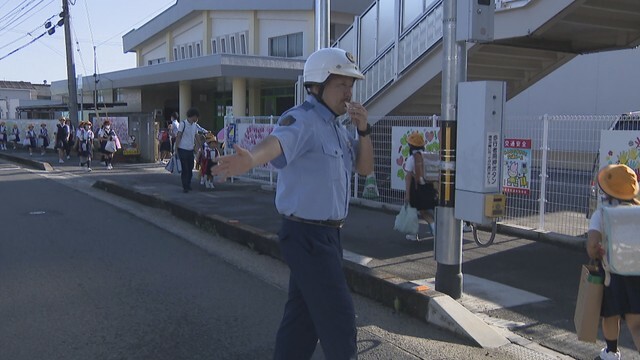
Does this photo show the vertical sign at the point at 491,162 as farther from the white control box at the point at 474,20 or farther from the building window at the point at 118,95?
the building window at the point at 118,95

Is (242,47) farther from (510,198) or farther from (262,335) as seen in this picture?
(262,335)

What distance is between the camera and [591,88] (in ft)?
61.7

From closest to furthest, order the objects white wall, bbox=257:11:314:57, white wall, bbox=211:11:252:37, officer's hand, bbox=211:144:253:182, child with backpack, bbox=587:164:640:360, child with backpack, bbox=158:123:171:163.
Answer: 1. officer's hand, bbox=211:144:253:182
2. child with backpack, bbox=587:164:640:360
3. child with backpack, bbox=158:123:171:163
4. white wall, bbox=257:11:314:57
5. white wall, bbox=211:11:252:37

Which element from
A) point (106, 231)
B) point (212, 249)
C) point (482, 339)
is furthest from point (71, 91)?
point (482, 339)

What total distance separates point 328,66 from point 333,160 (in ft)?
1.74

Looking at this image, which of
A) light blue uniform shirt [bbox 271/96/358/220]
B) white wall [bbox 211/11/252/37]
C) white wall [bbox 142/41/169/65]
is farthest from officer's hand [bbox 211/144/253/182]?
white wall [bbox 142/41/169/65]

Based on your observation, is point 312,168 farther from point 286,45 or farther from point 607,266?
point 286,45

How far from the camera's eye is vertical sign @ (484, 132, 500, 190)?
5230mm

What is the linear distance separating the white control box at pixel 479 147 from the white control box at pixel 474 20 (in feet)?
1.44

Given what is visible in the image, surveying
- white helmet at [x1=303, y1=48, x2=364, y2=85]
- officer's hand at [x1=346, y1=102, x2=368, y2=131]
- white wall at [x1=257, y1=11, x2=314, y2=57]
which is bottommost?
officer's hand at [x1=346, y1=102, x2=368, y2=131]

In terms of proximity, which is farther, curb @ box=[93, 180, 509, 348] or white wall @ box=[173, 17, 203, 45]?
white wall @ box=[173, 17, 203, 45]

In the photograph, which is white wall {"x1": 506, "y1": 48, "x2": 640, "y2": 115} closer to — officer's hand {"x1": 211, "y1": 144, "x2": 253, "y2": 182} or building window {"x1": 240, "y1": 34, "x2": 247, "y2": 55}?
building window {"x1": 240, "y1": 34, "x2": 247, "y2": 55}

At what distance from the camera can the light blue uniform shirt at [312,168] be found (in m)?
3.17

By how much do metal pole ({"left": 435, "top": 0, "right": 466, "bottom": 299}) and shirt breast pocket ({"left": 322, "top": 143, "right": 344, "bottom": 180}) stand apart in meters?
2.47
